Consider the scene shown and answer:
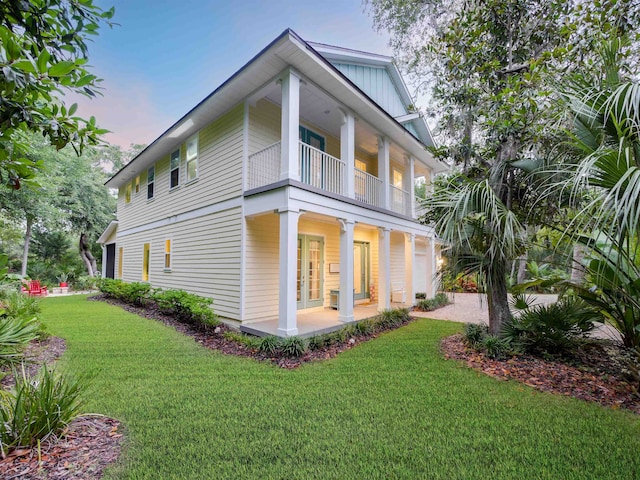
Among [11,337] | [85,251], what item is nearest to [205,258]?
[11,337]

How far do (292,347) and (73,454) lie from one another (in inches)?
133

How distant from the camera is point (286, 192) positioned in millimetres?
6125

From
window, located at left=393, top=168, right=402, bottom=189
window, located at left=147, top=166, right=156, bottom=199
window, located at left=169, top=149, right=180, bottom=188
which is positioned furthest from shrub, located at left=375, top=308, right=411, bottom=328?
window, located at left=147, top=166, right=156, bottom=199

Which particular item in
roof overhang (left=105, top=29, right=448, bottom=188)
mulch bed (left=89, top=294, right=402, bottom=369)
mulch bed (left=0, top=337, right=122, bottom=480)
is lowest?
mulch bed (left=89, top=294, right=402, bottom=369)

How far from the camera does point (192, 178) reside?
31.4 ft

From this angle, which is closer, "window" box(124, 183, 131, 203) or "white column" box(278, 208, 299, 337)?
"white column" box(278, 208, 299, 337)

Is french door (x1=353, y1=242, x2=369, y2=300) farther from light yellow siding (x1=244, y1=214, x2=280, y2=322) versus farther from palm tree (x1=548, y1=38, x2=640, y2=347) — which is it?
palm tree (x1=548, y1=38, x2=640, y2=347)

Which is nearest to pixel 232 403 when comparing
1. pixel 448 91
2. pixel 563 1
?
pixel 448 91

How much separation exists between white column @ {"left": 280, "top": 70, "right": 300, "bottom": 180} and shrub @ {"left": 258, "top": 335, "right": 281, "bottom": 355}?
3308 mm

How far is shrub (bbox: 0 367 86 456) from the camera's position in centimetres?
250

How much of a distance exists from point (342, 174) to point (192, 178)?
5.03 m

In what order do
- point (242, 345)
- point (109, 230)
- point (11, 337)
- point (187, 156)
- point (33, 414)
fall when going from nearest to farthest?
1. point (33, 414)
2. point (11, 337)
3. point (242, 345)
4. point (187, 156)
5. point (109, 230)

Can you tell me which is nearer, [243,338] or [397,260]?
[243,338]

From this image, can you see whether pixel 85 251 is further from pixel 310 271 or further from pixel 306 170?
pixel 306 170
